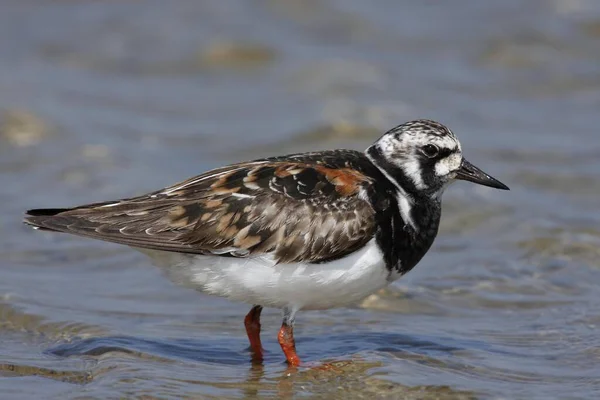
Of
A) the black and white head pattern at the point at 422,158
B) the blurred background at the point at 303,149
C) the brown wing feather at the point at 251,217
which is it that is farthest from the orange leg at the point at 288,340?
the black and white head pattern at the point at 422,158

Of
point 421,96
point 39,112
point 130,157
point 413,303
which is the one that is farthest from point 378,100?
point 413,303

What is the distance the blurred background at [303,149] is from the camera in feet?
19.0

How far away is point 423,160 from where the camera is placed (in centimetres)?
591

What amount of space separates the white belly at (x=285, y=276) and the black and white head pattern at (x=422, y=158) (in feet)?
1.74

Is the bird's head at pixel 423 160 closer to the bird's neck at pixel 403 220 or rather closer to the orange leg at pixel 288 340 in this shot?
the bird's neck at pixel 403 220

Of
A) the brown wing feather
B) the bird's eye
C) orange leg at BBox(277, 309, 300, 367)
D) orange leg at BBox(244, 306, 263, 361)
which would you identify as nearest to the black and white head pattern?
the bird's eye

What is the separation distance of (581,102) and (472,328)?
4623 millimetres

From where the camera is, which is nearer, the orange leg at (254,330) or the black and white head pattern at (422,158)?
the black and white head pattern at (422,158)

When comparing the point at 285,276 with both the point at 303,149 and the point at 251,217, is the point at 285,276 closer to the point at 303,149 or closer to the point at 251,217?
the point at 251,217

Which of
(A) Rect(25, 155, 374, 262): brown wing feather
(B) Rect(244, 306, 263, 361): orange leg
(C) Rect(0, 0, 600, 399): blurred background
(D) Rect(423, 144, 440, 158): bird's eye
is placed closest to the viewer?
(A) Rect(25, 155, 374, 262): brown wing feather

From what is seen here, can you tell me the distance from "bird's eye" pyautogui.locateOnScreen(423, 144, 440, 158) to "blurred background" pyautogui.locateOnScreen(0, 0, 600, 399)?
42.9 inches

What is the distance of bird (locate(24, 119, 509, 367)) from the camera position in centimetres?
554

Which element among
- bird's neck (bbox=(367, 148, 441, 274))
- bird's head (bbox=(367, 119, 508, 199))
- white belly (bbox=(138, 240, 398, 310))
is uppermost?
bird's head (bbox=(367, 119, 508, 199))

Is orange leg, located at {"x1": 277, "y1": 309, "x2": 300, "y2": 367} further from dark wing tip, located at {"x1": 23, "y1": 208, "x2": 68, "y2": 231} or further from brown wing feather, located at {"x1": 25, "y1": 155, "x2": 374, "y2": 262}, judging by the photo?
dark wing tip, located at {"x1": 23, "y1": 208, "x2": 68, "y2": 231}
